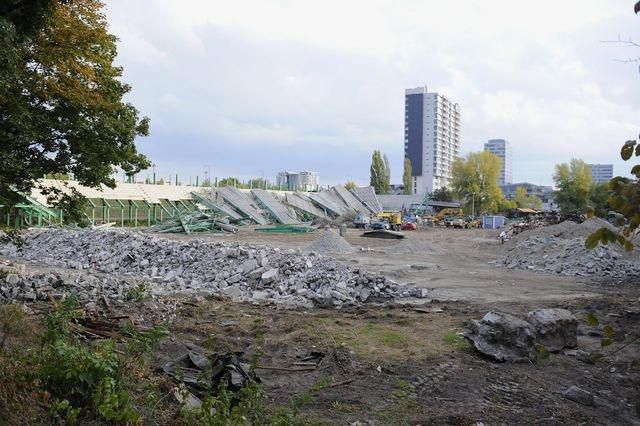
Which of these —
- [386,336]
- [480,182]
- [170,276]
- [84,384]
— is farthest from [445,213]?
[84,384]

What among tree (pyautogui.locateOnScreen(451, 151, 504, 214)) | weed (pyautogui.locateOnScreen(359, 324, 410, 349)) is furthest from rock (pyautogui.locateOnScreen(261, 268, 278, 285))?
tree (pyautogui.locateOnScreen(451, 151, 504, 214))

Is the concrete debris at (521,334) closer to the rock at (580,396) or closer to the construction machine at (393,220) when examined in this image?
the rock at (580,396)

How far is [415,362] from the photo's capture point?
8.30 metres

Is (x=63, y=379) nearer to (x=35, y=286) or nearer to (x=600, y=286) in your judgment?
(x=35, y=286)

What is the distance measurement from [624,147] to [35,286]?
1306 cm

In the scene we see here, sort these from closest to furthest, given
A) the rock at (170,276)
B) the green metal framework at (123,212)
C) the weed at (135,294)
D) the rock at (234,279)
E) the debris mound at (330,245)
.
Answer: the weed at (135,294)
the rock at (234,279)
the rock at (170,276)
the debris mound at (330,245)
the green metal framework at (123,212)

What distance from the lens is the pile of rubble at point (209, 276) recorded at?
1298 centimetres

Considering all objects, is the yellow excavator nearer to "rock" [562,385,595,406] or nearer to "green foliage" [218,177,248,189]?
"green foliage" [218,177,248,189]

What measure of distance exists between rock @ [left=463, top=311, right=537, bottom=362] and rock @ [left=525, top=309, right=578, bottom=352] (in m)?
0.29

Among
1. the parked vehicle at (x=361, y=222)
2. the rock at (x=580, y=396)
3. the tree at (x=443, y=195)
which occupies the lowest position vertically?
the rock at (x=580, y=396)

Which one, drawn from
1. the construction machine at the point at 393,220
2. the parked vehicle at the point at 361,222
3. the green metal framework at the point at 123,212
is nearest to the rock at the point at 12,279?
the green metal framework at the point at 123,212

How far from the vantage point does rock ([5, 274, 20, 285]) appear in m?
11.9

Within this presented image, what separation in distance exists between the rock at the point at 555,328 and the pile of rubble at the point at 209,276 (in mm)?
5485

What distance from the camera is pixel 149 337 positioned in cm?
545
